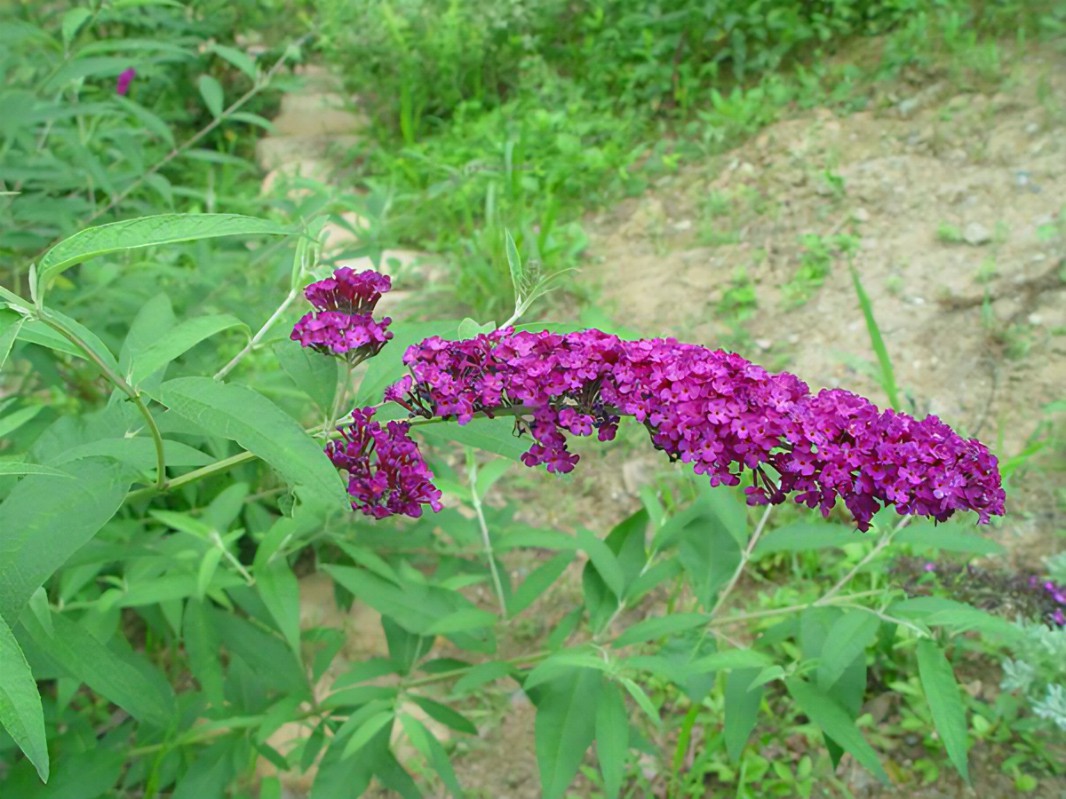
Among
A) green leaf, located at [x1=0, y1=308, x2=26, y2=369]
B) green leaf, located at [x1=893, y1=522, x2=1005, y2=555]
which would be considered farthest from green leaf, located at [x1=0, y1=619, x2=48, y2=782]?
green leaf, located at [x1=893, y1=522, x2=1005, y2=555]

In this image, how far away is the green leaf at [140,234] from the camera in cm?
101

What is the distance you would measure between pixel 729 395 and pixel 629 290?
9.36ft

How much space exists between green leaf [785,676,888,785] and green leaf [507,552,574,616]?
50 cm

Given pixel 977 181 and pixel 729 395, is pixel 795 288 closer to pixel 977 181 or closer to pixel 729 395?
pixel 977 181

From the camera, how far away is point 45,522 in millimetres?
1053

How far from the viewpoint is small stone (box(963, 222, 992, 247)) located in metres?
3.66

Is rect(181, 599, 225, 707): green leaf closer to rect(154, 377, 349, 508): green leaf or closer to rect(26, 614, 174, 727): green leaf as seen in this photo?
rect(26, 614, 174, 727): green leaf

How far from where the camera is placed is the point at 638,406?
121cm

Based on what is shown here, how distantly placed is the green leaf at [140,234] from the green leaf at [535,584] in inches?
43.3

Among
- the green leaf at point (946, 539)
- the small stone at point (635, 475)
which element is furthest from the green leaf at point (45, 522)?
the small stone at point (635, 475)

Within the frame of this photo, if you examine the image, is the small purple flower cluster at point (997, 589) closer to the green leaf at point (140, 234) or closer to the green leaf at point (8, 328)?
the green leaf at point (140, 234)

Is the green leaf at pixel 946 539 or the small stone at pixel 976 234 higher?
the green leaf at pixel 946 539

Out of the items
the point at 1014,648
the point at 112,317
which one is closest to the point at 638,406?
the point at 1014,648

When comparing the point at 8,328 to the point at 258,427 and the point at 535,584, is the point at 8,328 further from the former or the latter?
the point at 535,584
